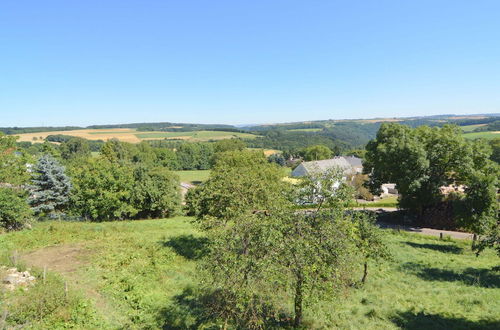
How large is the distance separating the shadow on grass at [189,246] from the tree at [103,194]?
12311 millimetres

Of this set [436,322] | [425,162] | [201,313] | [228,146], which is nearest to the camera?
[436,322]

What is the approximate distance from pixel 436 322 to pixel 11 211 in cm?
3046

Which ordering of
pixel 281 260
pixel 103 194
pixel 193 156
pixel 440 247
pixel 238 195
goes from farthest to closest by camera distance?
1. pixel 193 156
2. pixel 103 194
3. pixel 440 247
4. pixel 238 195
5. pixel 281 260

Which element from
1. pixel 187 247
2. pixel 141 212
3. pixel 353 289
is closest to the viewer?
pixel 353 289

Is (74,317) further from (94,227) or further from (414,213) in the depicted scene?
(414,213)

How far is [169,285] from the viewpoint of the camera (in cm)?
1548

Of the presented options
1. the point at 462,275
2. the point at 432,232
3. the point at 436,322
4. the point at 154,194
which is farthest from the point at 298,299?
the point at 154,194

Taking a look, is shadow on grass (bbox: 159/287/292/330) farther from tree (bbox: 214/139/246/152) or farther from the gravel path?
tree (bbox: 214/139/246/152)

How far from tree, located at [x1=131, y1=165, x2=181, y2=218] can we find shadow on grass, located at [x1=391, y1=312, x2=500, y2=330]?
28.7 m

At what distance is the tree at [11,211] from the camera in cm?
2369

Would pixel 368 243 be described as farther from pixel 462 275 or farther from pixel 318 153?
pixel 318 153

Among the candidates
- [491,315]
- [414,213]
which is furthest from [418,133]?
[491,315]

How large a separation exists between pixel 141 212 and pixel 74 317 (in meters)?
25.6

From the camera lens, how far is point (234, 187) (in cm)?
1702
